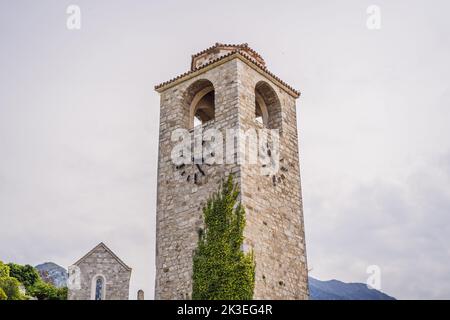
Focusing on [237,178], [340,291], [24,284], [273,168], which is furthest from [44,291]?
[237,178]

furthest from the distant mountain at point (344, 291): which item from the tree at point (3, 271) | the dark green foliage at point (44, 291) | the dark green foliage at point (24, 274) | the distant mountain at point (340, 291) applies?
the tree at point (3, 271)

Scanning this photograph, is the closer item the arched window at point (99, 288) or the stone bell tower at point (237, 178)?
the stone bell tower at point (237, 178)

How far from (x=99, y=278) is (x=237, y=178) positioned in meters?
8.09

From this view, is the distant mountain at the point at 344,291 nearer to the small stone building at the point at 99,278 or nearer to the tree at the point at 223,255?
the small stone building at the point at 99,278

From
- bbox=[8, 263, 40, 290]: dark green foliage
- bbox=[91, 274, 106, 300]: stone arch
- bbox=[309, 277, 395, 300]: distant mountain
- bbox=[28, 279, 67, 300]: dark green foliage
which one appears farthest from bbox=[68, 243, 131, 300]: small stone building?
bbox=[309, 277, 395, 300]: distant mountain

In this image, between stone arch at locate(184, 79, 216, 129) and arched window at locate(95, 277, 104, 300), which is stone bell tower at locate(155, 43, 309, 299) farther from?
arched window at locate(95, 277, 104, 300)

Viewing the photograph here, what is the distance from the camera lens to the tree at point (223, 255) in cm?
1395

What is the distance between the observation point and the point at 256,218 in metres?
15.1

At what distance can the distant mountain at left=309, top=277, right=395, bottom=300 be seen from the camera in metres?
37.8

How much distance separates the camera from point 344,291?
4069cm

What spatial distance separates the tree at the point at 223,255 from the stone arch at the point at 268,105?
3.60m

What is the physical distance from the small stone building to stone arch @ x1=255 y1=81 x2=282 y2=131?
749 centimetres

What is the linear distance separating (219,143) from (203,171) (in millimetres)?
935
